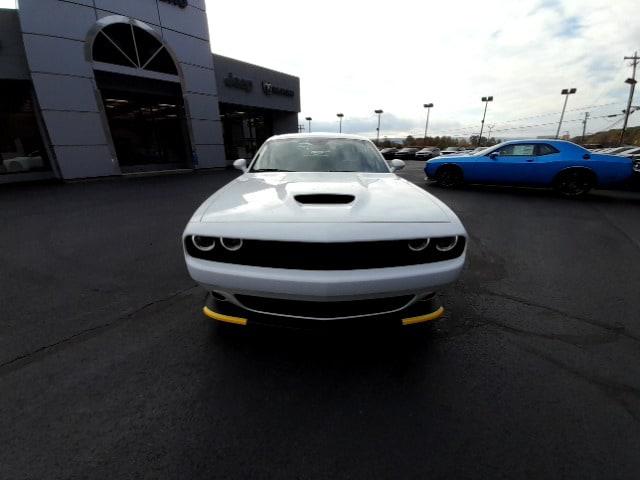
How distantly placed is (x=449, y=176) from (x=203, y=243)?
9124 millimetres

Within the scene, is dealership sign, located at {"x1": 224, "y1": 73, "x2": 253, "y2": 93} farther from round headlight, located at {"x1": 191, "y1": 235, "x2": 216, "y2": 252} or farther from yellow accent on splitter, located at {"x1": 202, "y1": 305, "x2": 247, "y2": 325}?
yellow accent on splitter, located at {"x1": 202, "y1": 305, "x2": 247, "y2": 325}

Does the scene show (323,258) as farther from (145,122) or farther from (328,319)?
(145,122)

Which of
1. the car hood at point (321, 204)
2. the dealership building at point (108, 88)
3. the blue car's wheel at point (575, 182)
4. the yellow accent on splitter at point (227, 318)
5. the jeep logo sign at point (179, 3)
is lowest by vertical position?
the blue car's wheel at point (575, 182)

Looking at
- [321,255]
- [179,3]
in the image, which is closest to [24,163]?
[179,3]

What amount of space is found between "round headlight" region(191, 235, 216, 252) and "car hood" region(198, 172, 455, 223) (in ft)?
0.37

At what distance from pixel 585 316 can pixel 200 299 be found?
3433 mm

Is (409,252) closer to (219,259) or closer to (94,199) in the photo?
(219,259)

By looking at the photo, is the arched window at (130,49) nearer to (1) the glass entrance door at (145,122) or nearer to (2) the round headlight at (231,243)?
(1) the glass entrance door at (145,122)

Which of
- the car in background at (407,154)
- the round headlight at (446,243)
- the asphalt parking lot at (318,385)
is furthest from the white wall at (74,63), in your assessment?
the car in background at (407,154)

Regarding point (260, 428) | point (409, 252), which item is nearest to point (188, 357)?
point (260, 428)

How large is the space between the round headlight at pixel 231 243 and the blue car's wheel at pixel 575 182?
9.08m

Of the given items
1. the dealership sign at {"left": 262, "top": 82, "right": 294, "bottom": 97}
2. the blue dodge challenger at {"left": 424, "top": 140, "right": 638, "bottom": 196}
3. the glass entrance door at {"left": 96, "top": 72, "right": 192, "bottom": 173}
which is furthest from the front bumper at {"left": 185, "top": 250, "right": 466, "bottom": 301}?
the dealership sign at {"left": 262, "top": 82, "right": 294, "bottom": 97}

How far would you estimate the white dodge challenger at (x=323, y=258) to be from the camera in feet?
5.26

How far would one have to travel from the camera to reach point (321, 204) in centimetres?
191
